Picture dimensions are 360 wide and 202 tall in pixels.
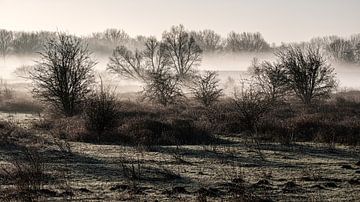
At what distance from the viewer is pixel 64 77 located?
Answer: 108ft

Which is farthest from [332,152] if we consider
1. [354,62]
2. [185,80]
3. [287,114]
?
[354,62]

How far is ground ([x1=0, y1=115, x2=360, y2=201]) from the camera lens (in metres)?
11.9

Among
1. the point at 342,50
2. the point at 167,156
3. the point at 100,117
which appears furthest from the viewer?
the point at 342,50

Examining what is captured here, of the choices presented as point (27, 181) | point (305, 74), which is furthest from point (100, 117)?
point (305, 74)

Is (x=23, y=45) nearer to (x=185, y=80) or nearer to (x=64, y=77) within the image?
(x=185, y=80)

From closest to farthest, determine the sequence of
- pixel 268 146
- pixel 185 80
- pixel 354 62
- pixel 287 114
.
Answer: pixel 268 146 → pixel 287 114 → pixel 185 80 → pixel 354 62

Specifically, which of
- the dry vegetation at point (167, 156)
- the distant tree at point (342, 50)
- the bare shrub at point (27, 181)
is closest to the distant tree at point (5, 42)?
the distant tree at point (342, 50)

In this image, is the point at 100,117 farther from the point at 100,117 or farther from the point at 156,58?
the point at 156,58

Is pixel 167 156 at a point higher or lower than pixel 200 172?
higher

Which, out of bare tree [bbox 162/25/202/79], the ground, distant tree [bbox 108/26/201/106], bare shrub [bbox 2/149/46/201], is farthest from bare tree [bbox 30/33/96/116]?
bare tree [bbox 162/25/202/79]

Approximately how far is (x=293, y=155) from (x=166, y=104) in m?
28.3

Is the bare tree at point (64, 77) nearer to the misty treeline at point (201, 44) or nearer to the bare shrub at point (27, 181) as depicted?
the bare shrub at point (27, 181)

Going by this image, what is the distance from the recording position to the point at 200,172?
14.8 meters

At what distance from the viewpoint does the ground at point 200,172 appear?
467 inches
